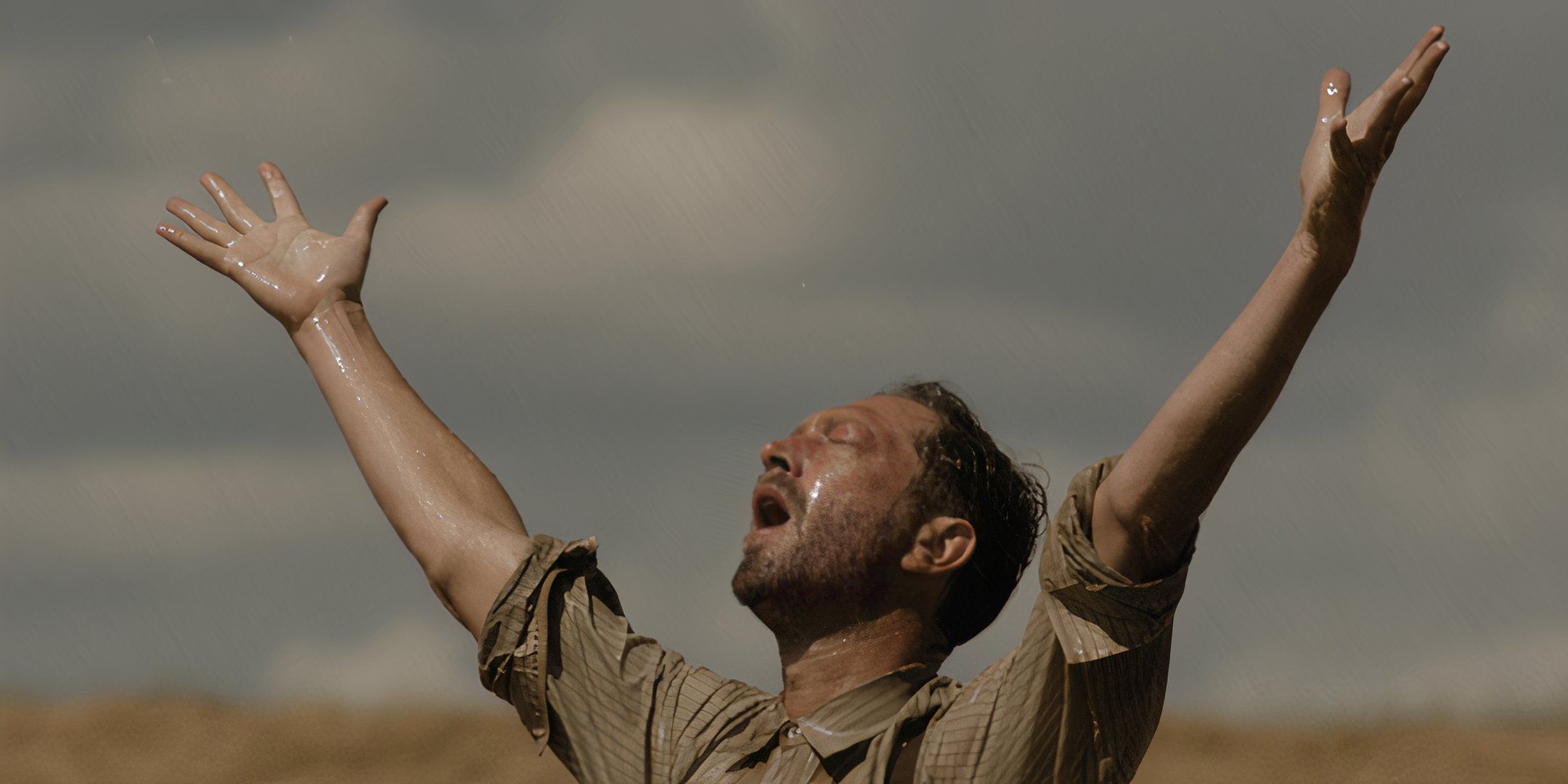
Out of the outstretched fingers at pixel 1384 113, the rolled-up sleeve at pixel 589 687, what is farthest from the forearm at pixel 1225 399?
the rolled-up sleeve at pixel 589 687

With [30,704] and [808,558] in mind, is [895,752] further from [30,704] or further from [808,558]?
[30,704]

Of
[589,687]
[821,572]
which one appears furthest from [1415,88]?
[589,687]

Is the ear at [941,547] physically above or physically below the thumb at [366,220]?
below

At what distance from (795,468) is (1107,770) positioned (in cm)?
117

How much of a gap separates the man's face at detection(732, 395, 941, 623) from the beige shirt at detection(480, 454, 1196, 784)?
27 cm

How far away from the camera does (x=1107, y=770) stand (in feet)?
14.7

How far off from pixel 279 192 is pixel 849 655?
221cm

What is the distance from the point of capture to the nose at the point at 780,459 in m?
5.23

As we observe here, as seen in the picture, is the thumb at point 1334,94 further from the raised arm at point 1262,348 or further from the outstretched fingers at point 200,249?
the outstretched fingers at point 200,249

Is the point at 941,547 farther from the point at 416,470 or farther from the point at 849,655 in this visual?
the point at 416,470

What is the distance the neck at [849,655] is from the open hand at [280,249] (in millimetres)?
1586

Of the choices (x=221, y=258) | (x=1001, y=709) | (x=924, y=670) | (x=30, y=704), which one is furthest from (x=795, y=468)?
(x=30, y=704)

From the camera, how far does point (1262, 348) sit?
4113mm

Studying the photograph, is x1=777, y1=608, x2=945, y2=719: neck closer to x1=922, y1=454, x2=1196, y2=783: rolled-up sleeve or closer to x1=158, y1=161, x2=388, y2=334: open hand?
x1=922, y1=454, x2=1196, y2=783: rolled-up sleeve
